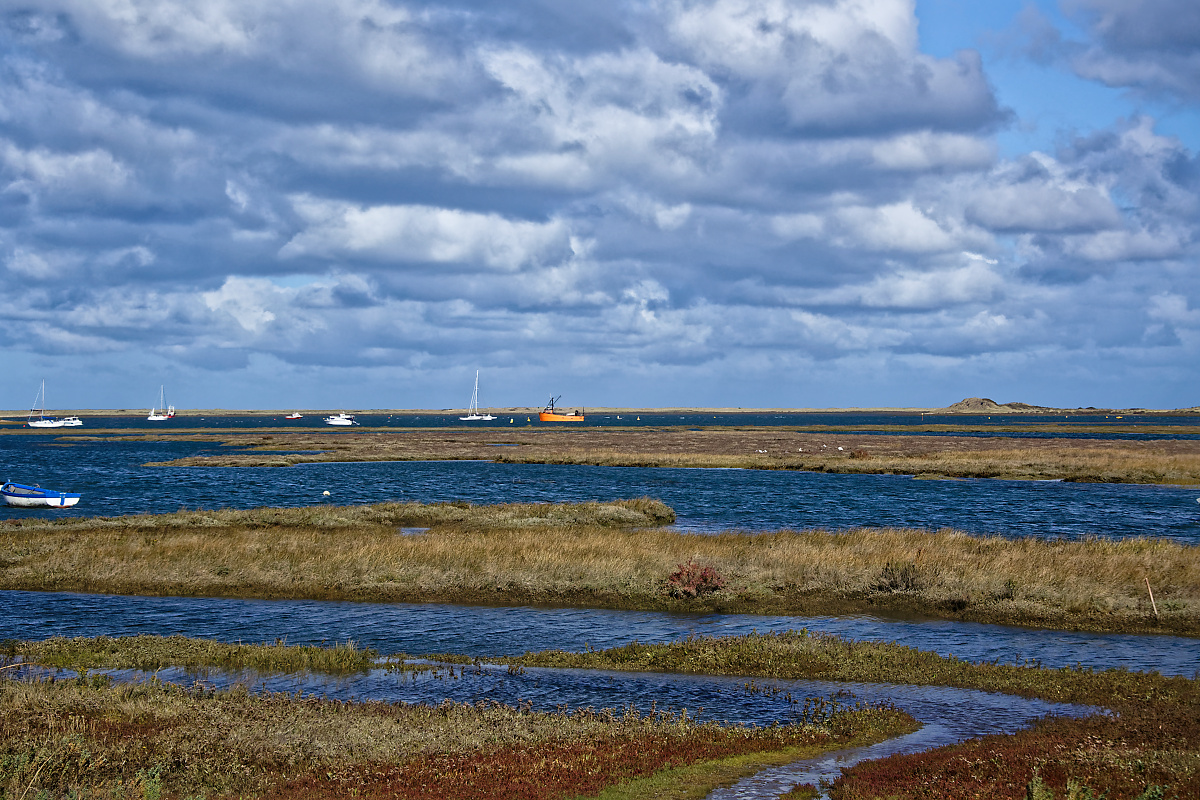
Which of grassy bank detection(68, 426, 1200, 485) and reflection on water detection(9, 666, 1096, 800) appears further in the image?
grassy bank detection(68, 426, 1200, 485)

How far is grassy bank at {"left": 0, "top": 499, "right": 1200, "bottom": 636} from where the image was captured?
32.5m

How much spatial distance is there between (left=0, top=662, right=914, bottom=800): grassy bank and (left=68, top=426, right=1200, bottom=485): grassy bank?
78436 millimetres

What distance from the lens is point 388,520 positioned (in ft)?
175

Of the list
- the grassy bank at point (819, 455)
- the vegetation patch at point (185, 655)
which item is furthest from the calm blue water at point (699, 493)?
the vegetation patch at point (185, 655)

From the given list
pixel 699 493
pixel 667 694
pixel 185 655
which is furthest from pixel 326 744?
pixel 699 493

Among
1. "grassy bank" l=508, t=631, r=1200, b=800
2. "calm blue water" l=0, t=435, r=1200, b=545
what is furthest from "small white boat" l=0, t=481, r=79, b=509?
"grassy bank" l=508, t=631, r=1200, b=800

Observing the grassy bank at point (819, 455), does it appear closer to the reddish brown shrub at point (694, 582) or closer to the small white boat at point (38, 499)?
the small white boat at point (38, 499)

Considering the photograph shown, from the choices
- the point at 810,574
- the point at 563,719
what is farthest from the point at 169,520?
the point at 563,719

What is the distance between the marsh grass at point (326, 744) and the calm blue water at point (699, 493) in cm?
3395

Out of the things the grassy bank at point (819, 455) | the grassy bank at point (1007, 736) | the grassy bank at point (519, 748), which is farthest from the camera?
the grassy bank at point (819, 455)

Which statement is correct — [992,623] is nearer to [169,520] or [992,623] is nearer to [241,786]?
[241,786]

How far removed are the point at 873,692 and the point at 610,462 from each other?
86516mm

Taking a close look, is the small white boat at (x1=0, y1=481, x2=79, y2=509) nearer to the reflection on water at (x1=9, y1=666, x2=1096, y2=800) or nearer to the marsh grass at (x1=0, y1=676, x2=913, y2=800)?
the reflection on water at (x1=9, y1=666, x2=1096, y2=800)

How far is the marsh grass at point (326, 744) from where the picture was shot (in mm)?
14656
